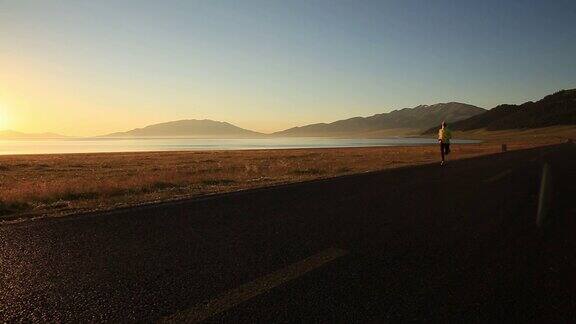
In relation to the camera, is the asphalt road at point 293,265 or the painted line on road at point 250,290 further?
the asphalt road at point 293,265

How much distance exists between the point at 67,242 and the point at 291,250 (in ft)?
10.5

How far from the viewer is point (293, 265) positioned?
4766mm

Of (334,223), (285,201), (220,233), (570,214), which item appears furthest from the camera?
(285,201)

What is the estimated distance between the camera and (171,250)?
18.0 feet

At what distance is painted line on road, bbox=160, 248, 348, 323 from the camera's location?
11.2 ft

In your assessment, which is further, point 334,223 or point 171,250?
point 334,223

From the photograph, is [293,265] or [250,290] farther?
[293,265]

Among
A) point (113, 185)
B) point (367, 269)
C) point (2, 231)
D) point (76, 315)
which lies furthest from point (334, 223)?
point (113, 185)

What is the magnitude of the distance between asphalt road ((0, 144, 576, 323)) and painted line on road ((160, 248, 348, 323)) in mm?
17

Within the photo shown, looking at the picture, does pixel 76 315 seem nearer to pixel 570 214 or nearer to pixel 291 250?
pixel 291 250

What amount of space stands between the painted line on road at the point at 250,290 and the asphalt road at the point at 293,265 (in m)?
0.02

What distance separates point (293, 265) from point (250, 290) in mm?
911

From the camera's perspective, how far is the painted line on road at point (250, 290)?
134 inches

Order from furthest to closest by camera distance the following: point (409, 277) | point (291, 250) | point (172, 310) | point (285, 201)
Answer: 1. point (285, 201)
2. point (291, 250)
3. point (409, 277)
4. point (172, 310)
